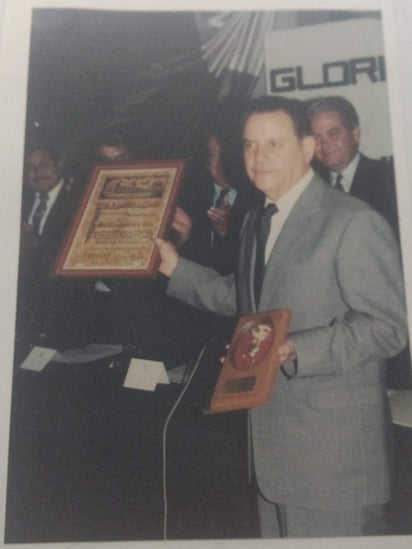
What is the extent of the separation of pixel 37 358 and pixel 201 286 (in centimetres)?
23

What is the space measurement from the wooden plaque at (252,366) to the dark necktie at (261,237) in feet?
0.15

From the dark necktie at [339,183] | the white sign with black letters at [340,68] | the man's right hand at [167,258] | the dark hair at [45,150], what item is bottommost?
the man's right hand at [167,258]

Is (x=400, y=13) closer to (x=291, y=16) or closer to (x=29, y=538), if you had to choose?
(x=291, y=16)

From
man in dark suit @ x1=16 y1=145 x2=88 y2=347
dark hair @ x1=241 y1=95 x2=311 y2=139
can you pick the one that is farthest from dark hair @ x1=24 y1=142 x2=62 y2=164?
dark hair @ x1=241 y1=95 x2=311 y2=139

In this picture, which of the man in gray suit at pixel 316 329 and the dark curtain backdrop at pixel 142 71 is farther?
the dark curtain backdrop at pixel 142 71

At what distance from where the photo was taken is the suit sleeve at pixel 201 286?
84cm

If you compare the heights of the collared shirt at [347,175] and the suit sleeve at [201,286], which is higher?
the collared shirt at [347,175]

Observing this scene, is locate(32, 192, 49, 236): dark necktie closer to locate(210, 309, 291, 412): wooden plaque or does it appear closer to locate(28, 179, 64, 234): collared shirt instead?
locate(28, 179, 64, 234): collared shirt

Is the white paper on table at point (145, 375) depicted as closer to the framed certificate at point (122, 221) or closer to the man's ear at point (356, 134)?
the framed certificate at point (122, 221)

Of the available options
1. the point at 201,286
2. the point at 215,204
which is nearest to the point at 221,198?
the point at 215,204

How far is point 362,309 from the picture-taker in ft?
2.64

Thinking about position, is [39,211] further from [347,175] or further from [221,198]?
[347,175]

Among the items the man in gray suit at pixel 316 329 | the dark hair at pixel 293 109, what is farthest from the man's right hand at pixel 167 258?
the dark hair at pixel 293 109

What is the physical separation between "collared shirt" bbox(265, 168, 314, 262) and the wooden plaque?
0.31 feet
